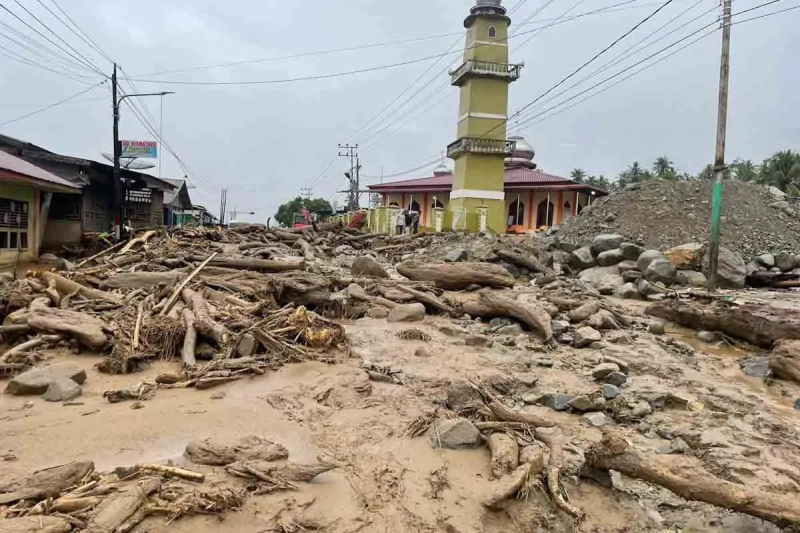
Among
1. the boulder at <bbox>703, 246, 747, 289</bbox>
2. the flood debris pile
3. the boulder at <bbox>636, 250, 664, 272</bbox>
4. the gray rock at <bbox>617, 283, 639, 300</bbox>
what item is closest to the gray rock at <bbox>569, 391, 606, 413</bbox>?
the flood debris pile

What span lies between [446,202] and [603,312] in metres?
26.9

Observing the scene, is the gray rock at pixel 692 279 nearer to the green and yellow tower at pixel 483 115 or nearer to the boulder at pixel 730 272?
the boulder at pixel 730 272

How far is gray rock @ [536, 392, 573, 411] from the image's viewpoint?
17.6 feet

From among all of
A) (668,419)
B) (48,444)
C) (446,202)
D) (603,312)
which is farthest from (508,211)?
(48,444)

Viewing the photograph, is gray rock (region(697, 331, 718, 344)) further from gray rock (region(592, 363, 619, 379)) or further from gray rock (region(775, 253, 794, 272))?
gray rock (region(775, 253, 794, 272))

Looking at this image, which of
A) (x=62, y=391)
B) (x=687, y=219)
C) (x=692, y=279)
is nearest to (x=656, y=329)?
(x=692, y=279)

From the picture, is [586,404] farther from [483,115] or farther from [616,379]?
[483,115]

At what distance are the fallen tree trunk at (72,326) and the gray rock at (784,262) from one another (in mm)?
17394

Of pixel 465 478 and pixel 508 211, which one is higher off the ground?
pixel 508 211

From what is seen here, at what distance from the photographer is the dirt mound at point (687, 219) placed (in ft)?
55.3

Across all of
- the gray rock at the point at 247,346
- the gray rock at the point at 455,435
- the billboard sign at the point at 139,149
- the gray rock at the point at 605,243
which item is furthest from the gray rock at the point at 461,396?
the billboard sign at the point at 139,149

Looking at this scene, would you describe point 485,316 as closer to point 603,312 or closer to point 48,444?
point 603,312

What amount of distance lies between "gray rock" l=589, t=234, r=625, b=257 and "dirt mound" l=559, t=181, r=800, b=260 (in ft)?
4.57

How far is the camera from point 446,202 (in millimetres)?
36219
